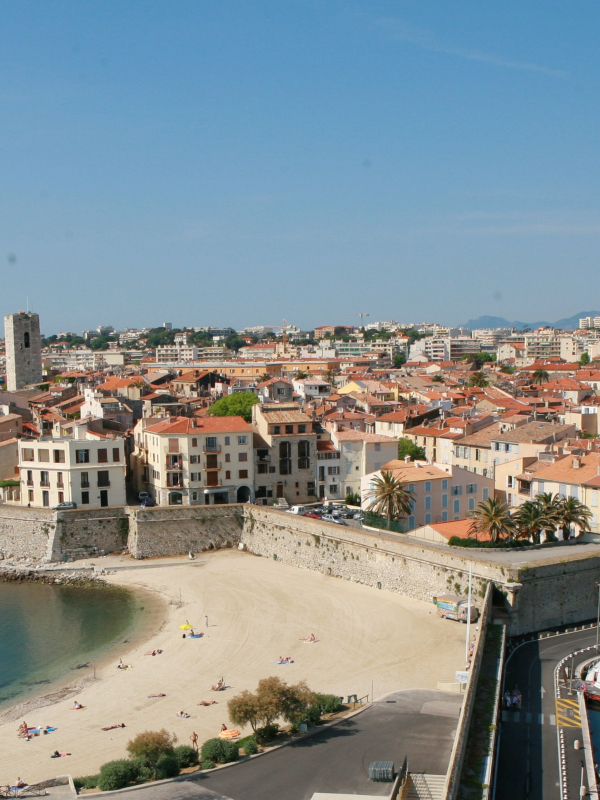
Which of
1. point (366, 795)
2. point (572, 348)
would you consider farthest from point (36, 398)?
point (572, 348)

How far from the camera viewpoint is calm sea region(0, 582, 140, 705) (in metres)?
34.9

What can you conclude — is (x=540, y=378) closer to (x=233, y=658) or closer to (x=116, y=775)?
(x=233, y=658)

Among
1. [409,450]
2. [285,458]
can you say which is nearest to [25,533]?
[285,458]

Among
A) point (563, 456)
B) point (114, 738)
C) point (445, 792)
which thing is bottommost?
point (114, 738)

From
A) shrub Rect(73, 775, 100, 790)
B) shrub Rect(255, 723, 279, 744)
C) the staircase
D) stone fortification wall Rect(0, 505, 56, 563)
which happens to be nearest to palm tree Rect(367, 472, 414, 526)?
stone fortification wall Rect(0, 505, 56, 563)

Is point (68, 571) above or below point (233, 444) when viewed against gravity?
below

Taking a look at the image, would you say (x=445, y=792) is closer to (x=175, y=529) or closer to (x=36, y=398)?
(x=175, y=529)

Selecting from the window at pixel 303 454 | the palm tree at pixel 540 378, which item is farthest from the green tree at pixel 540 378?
the window at pixel 303 454

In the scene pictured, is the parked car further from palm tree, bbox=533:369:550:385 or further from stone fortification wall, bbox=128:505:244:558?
palm tree, bbox=533:369:550:385

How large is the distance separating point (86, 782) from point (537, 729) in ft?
45.0

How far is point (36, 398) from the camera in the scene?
89.2m

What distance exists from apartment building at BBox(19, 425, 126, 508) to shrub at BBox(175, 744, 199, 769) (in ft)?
94.0

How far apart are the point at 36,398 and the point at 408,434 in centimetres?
4227

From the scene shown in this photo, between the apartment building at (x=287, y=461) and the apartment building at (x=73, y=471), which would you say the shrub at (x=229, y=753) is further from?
the apartment building at (x=287, y=461)
